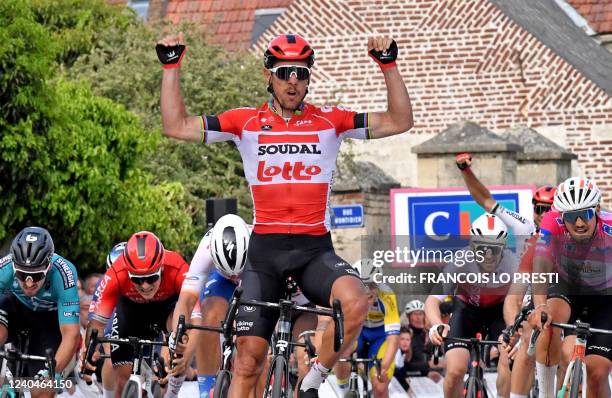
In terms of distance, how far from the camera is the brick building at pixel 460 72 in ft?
149

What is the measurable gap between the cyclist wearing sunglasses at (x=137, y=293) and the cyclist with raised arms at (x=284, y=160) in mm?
2669

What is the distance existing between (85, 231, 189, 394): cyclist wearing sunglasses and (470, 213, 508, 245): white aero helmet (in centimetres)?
275

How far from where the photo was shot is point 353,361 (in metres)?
18.5

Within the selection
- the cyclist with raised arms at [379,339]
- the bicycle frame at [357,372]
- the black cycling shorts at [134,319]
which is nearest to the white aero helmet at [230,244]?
the black cycling shorts at [134,319]

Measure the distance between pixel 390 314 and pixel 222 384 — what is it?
5499 mm

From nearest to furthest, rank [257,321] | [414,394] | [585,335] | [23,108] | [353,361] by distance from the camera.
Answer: [257,321] → [585,335] → [353,361] → [414,394] → [23,108]

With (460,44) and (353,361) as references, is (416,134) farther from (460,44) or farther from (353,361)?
(353,361)

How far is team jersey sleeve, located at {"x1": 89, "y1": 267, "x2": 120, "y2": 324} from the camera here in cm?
1555

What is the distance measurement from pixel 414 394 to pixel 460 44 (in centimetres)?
2433

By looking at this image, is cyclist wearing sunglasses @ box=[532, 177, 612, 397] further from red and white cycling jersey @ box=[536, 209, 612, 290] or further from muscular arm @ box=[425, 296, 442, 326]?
muscular arm @ box=[425, 296, 442, 326]

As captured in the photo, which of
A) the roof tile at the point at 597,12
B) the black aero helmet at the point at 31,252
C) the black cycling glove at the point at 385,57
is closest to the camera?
the black cycling glove at the point at 385,57

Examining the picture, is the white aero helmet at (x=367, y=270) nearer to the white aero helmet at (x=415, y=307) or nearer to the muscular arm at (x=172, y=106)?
the muscular arm at (x=172, y=106)

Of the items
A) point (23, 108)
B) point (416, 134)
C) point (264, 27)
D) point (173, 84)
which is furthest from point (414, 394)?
point (264, 27)

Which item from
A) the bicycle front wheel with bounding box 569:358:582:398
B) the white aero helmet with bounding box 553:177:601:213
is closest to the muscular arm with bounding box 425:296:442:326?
the bicycle front wheel with bounding box 569:358:582:398
